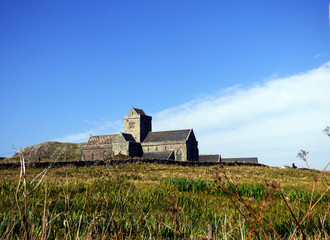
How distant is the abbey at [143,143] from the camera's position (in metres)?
63.4

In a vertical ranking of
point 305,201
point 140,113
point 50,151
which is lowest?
point 305,201

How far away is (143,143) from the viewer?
225 feet

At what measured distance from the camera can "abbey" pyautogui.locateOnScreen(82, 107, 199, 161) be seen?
6338 cm

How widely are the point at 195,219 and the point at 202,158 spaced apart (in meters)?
66.6

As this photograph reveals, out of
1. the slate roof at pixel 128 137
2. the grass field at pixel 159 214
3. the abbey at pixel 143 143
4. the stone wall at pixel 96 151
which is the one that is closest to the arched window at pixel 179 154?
the abbey at pixel 143 143

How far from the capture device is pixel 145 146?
68250 mm

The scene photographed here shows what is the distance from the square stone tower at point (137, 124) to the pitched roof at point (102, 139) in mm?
3717

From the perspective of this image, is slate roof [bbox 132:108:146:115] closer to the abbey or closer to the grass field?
the abbey

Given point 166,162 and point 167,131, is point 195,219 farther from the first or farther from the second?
point 167,131

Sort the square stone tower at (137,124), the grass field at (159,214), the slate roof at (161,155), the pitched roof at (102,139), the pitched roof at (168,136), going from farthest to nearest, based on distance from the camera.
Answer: the pitched roof at (102,139), the square stone tower at (137,124), the pitched roof at (168,136), the slate roof at (161,155), the grass field at (159,214)

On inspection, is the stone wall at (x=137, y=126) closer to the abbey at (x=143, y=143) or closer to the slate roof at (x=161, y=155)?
the abbey at (x=143, y=143)

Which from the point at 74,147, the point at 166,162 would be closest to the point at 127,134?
the point at 74,147

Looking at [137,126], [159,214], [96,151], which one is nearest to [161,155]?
[137,126]

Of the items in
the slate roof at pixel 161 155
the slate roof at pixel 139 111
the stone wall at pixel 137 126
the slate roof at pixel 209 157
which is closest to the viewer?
the slate roof at pixel 161 155
